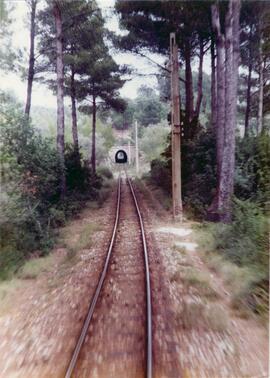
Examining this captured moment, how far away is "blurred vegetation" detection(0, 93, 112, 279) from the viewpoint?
820 centimetres

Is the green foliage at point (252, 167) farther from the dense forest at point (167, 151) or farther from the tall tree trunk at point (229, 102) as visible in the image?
the tall tree trunk at point (229, 102)

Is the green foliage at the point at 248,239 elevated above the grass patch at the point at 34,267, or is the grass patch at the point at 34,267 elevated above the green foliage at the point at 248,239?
the green foliage at the point at 248,239

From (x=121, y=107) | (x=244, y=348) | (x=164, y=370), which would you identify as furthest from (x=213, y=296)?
(x=121, y=107)

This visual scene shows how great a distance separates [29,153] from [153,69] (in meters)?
7.88

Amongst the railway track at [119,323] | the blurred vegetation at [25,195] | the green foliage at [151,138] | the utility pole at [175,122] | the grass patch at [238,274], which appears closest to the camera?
the railway track at [119,323]

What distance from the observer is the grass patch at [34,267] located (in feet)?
24.4

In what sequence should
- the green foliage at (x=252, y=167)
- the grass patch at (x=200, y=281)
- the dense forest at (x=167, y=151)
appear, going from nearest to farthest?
the grass patch at (x=200, y=281) < the dense forest at (x=167, y=151) < the green foliage at (x=252, y=167)

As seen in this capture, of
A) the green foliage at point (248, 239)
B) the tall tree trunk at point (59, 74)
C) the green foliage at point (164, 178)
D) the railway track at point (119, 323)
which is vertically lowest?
the railway track at point (119, 323)

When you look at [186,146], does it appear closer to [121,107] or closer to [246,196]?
[246,196]

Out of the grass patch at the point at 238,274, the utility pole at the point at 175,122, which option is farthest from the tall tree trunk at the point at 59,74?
the grass patch at the point at 238,274

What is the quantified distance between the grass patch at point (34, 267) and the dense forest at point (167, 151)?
222 mm

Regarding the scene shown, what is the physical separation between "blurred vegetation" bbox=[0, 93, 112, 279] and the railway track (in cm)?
227

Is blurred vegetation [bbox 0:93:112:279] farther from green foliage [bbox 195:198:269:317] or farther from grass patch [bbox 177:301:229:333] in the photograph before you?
green foliage [bbox 195:198:269:317]

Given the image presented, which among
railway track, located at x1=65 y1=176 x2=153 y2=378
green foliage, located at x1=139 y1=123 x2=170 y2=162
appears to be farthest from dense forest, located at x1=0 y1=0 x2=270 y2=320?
green foliage, located at x1=139 y1=123 x2=170 y2=162
